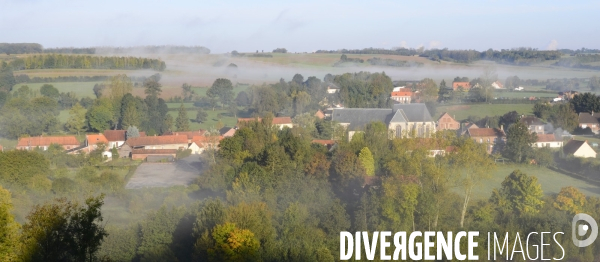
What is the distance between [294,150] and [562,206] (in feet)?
18.2

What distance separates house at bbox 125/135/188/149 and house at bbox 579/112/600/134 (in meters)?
14.1

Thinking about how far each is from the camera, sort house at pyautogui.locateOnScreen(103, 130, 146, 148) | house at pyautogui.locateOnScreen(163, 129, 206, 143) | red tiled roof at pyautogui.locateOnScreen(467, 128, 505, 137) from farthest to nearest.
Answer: house at pyautogui.locateOnScreen(163, 129, 206, 143) → house at pyautogui.locateOnScreen(103, 130, 146, 148) → red tiled roof at pyautogui.locateOnScreen(467, 128, 505, 137)

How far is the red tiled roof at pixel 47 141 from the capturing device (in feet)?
63.9

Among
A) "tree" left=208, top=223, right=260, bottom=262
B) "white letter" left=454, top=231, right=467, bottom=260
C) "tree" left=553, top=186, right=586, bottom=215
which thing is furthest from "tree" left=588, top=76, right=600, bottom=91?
"tree" left=208, top=223, right=260, bottom=262

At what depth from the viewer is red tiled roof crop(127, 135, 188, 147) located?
19.9m

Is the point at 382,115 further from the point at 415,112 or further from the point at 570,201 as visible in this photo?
the point at 570,201

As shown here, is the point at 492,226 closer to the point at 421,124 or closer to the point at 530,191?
the point at 530,191

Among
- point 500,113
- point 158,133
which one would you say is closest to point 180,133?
point 158,133

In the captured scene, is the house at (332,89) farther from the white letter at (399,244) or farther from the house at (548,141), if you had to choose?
the white letter at (399,244)

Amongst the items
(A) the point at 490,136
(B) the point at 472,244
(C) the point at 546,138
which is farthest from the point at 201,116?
(B) the point at 472,244

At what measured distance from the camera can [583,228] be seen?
10.1 meters

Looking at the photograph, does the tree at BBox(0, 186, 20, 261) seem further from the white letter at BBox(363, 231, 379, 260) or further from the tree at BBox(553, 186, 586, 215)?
the tree at BBox(553, 186, 586, 215)

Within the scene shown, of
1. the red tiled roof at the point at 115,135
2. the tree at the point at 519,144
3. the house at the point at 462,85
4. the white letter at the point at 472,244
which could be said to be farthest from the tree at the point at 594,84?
the white letter at the point at 472,244

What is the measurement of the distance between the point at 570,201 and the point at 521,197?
80 centimetres
